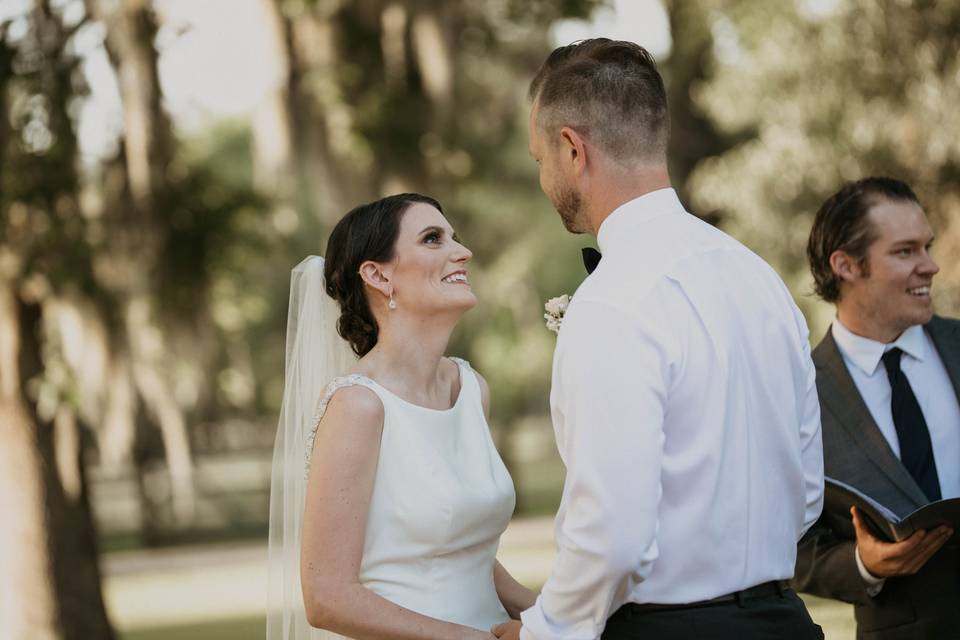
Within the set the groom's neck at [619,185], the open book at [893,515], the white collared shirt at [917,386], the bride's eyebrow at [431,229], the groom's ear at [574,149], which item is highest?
the groom's ear at [574,149]

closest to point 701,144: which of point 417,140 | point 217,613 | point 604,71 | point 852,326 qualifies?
point 417,140

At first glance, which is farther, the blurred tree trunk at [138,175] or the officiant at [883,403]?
the blurred tree trunk at [138,175]

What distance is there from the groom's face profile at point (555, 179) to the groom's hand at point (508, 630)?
1012 millimetres

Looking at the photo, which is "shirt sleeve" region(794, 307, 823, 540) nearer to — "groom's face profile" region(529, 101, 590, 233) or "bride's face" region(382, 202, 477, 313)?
"groom's face profile" region(529, 101, 590, 233)

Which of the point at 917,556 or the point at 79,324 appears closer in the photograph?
the point at 917,556

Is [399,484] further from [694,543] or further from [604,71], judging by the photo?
[604,71]

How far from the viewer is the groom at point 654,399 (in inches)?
98.7

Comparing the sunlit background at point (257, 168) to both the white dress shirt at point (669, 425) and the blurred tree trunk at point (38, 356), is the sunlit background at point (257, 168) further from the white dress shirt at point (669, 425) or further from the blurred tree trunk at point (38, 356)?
the white dress shirt at point (669, 425)

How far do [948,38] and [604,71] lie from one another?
30.0ft

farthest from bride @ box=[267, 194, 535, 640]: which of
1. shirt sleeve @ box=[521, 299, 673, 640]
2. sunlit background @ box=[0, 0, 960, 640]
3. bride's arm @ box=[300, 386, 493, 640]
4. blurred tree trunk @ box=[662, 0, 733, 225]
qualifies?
blurred tree trunk @ box=[662, 0, 733, 225]

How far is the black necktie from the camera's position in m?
3.72

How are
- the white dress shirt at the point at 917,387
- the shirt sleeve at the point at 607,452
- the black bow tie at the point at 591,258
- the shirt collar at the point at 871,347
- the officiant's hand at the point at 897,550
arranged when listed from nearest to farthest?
the shirt sleeve at the point at 607,452, the black bow tie at the point at 591,258, the officiant's hand at the point at 897,550, the white dress shirt at the point at 917,387, the shirt collar at the point at 871,347

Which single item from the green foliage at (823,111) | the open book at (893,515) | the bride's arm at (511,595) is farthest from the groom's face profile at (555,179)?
the green foliage at (823,111)

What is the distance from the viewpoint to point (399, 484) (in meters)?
3.40
